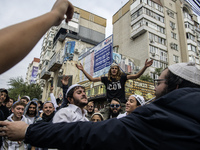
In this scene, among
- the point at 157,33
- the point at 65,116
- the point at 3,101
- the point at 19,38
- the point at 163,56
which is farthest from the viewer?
the point at 157,33

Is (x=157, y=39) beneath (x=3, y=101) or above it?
above

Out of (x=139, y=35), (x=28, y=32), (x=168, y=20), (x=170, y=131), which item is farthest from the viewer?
(x=168, y=20)

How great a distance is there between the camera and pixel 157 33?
29.5m

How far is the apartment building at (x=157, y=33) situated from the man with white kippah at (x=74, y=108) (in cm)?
2446

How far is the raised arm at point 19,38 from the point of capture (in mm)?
641

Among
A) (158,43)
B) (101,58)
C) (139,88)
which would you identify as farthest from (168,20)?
(101,58)

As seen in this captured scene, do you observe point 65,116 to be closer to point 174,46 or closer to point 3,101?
point 3,101

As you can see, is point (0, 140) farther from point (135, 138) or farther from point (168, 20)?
point (168, 20)

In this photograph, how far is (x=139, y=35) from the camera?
29.9 metres

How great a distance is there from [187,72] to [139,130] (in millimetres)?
804

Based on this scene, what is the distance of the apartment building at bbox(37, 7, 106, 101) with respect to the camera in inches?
1159

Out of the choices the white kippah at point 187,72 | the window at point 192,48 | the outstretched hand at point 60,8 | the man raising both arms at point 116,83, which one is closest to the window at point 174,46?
the window at point 192,48

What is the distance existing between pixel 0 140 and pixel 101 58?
41.0 feet

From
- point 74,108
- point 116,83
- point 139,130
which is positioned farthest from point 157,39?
point 139,130
